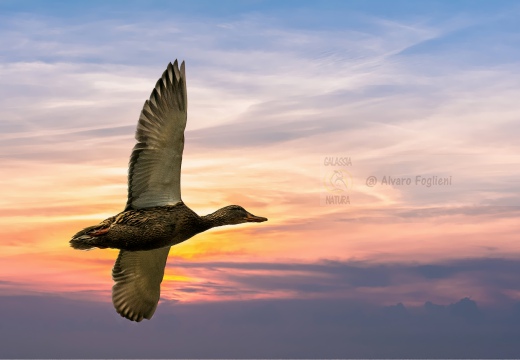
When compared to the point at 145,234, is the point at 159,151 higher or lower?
higher

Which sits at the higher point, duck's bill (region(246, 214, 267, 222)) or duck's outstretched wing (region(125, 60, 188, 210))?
duck's outstretched wing (region(125, 60, 188, 210))

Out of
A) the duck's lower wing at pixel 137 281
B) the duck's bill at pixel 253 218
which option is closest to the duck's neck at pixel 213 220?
the duck's bill at pixel 253 218

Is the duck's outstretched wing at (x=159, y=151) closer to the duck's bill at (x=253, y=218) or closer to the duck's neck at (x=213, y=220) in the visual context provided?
the duck's neck at (x=213, y=220)

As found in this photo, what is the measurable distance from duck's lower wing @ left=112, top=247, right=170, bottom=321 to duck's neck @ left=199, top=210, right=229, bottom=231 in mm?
1812

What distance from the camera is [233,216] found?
18.7 meters

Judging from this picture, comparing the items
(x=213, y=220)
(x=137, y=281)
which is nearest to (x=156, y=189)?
(x=213, y=220)

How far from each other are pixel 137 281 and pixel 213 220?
2.58m

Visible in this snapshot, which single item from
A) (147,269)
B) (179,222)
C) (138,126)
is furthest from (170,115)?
(147,269)

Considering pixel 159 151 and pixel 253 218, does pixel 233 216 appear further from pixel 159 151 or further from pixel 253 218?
pixel 159 151

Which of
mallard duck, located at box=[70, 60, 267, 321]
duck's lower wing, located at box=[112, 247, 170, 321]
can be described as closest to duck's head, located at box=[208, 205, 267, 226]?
mallard duck, located at box=[70, 60, 267, 321]

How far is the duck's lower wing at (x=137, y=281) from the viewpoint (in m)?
19.7

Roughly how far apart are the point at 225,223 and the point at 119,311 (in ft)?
10.7

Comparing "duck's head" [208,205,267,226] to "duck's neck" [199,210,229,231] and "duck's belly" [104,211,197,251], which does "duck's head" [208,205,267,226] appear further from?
"duck's belly" [104,211,197,251]

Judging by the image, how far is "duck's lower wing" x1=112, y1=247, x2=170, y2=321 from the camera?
19.7m
